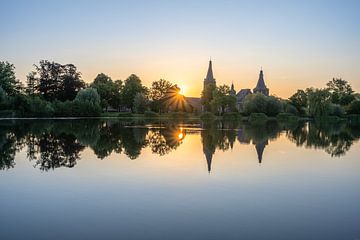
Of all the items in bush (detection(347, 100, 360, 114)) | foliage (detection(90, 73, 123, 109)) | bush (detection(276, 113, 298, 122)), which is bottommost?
bush (detection(276, 113, 298, 122))

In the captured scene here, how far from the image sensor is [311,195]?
397 inches

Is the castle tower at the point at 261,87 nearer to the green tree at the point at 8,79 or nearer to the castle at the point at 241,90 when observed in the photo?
the castle at the point at 241,90

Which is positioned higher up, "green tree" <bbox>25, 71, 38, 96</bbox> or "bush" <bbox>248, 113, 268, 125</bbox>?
"green tree" <bbox>25, 71, 38, 96</bbox>

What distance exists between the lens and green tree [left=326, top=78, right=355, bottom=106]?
3912 inches

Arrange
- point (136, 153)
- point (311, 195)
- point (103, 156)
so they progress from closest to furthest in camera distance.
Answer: point (311, 195)
point (103, 156)
point (136, 153)

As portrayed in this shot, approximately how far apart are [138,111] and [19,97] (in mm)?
29686

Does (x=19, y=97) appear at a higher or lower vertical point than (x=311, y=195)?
higher

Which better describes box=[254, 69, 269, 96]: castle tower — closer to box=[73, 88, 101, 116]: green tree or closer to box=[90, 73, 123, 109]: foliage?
box=[90, 73, 123, 109]: foliage

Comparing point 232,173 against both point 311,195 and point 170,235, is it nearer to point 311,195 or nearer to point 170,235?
point 311,195

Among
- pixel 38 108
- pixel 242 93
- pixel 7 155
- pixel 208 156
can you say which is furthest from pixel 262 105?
pixel 7 155

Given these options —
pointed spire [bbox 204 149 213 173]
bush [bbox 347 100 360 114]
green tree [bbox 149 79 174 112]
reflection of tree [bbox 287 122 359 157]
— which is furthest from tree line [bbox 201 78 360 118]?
pointed spire [bbox 204 149 213 173]

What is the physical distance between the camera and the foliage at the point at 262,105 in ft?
249

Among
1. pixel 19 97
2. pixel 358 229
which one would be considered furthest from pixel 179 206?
pixel 19 97

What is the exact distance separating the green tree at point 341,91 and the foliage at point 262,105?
31.8 m
